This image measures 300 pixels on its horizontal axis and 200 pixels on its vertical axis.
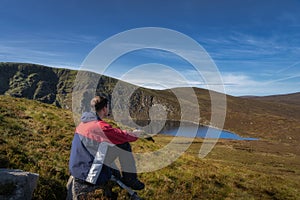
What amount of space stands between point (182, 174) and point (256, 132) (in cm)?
17742

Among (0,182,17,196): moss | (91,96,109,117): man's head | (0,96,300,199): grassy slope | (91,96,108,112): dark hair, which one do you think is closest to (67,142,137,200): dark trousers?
(0,96,300,199): grassy slope

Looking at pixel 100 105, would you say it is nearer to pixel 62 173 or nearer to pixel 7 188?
pixel 7 188

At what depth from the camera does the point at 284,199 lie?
50.4 feet

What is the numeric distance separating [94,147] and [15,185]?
96.0 inches

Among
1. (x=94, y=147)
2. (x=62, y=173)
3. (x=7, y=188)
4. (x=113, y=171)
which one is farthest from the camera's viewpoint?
(x=62, y=173)

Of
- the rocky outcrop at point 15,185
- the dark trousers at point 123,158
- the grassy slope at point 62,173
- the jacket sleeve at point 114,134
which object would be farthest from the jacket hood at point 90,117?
the grassy slope at point 62,173

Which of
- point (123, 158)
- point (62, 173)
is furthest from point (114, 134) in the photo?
point (62, 173)

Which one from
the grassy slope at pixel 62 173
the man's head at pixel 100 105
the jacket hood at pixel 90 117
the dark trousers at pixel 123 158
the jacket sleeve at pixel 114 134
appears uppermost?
the man's head at pixel 100 105

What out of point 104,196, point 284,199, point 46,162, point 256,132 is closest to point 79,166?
A: point 104,196

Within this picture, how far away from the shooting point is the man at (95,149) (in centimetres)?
797

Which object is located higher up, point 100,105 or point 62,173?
point 100,105

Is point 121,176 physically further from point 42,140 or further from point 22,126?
point 22,126

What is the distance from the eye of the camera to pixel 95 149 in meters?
8.09

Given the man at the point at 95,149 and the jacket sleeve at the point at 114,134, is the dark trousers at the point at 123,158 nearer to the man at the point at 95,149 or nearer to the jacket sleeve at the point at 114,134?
the man at the point at 95,149
